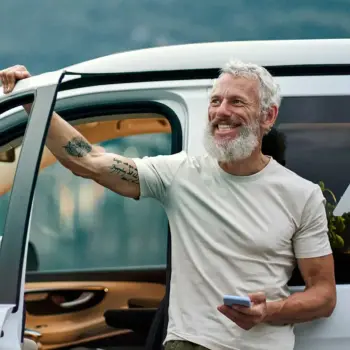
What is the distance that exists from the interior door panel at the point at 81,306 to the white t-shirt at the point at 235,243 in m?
1.42

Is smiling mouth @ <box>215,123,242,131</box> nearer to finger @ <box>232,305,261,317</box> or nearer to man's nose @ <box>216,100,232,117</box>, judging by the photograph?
man's nose @ <box>216,100,232,117</box>

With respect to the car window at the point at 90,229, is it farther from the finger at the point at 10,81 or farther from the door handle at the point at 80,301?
the finger at the point at 10,81

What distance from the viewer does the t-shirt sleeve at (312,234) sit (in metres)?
2.09

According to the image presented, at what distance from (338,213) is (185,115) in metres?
0.62

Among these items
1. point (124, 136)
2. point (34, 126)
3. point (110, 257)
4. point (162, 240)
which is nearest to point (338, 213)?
point (34, 126)

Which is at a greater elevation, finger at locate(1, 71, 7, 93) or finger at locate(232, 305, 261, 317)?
finger at locate(1, 71, 7, 93)

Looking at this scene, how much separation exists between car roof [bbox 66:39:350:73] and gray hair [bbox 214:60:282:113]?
16 centimetres

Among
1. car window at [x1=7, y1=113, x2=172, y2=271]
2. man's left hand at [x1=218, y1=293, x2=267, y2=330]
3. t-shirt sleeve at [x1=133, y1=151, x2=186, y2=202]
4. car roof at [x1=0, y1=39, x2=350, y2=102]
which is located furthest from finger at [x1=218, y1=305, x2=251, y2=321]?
car window at [x1=7, y1=113, x2=172, y2=271]

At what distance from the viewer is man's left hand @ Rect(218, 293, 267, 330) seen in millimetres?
1853

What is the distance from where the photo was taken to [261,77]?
2.21 metres

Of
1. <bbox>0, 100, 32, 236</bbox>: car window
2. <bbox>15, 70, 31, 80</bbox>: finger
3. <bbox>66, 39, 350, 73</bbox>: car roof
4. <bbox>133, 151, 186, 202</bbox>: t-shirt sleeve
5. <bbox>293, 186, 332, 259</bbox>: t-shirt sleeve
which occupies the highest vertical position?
<bbox>66, 39, 350, 73</bbox>: car roof

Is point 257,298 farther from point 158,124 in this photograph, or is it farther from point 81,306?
point 81,306

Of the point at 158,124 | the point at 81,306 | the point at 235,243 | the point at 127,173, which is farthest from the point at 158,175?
the point at 81,306

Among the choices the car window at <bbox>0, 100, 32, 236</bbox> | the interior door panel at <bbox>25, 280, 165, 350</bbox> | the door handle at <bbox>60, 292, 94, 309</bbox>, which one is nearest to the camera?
the car window at <bbox>0, 100, 32, 236</bbox>
